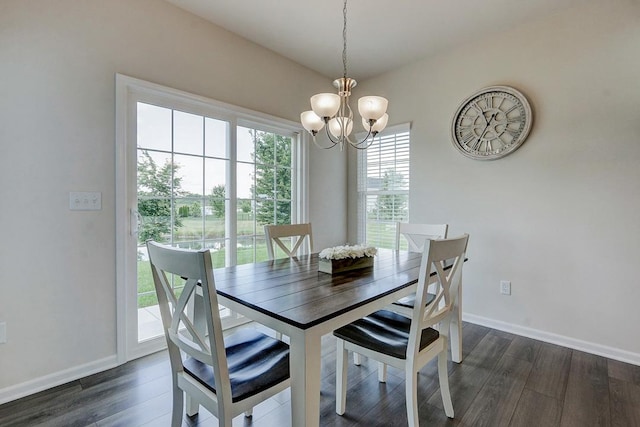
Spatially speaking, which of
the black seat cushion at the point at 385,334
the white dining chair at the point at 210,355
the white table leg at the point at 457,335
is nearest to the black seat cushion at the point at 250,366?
the white dining chair at the point at 210,355

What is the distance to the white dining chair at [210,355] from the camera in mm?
1057

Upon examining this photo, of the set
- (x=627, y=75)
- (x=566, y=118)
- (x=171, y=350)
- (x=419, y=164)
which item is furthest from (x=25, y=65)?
(x=627, y=75)

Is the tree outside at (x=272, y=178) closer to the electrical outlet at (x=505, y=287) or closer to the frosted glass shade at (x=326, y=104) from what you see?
the frosted glass shade at (x=326, y=104)

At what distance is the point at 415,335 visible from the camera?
1.39 meters

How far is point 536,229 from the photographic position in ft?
8.45

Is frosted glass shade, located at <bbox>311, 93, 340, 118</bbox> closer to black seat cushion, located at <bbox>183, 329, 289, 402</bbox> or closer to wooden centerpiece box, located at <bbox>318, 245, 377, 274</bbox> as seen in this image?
wooden centerpiece box, located at <bbox>318, 245, 377, 274</bbox>

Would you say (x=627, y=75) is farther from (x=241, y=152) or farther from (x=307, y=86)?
(x=241, y=152)

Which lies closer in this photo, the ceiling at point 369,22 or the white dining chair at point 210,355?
the white dining chair at point 210,355

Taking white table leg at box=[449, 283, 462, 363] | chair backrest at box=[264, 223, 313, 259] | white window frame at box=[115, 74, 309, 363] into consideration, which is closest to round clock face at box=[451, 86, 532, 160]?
white table leg at box=[449, 283, 462, 363]

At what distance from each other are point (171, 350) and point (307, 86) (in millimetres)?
2982

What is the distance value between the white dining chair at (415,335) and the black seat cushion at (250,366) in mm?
416

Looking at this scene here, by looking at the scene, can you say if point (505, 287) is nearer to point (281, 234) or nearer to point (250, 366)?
point (281, 234)

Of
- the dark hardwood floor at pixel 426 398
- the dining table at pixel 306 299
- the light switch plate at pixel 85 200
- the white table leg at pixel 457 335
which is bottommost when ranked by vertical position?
the dark hardwood floor at pixel 426 398

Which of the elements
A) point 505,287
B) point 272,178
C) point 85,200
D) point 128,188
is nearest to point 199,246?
point 128,188
